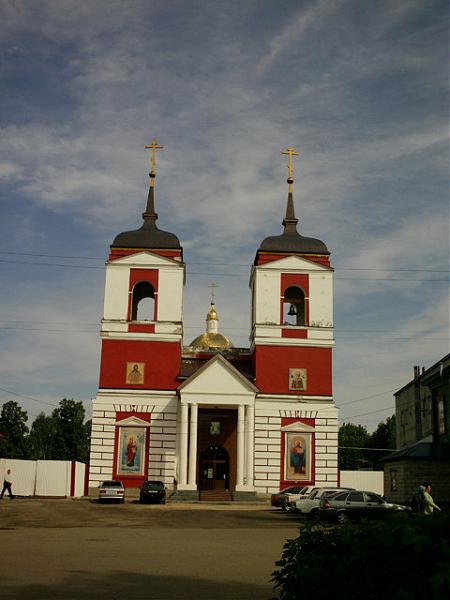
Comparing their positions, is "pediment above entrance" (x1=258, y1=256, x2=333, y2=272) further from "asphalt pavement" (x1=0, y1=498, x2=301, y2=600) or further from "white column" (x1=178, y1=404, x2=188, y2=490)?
"asphalt pavement" (x1=0, y1=498, x2=301, y2=600)

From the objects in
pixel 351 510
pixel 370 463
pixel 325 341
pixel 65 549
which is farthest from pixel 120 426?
pixel 370 463

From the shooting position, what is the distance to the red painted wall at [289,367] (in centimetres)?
4434

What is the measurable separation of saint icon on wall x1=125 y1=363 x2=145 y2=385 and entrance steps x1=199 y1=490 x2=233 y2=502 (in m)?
7.64

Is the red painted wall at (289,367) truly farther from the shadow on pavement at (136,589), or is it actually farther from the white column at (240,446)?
the shadow on pavement at (136,589)

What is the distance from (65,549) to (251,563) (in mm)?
4224

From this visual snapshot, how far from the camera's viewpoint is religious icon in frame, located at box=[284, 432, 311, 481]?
1689 inches

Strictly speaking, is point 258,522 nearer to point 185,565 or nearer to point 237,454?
point 185,565

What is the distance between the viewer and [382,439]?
9525cm

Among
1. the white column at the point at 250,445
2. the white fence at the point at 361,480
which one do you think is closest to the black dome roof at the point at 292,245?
the white column at the point at 250,445

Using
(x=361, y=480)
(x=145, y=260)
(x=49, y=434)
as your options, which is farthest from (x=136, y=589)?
(x=49, y=434)

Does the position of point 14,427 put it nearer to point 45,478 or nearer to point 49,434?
point 49,434

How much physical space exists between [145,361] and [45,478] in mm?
9092

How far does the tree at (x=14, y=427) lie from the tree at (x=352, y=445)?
41.8 metres

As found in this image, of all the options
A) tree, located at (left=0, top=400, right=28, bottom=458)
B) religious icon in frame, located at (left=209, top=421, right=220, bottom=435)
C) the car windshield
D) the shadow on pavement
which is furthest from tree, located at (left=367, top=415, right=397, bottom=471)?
the shadow on pavement
